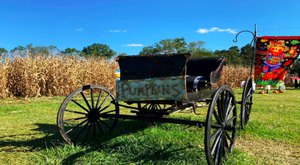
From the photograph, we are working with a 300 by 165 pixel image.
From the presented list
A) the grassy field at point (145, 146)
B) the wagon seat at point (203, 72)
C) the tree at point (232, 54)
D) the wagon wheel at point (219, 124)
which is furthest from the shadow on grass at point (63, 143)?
the tree at point (232, 54)

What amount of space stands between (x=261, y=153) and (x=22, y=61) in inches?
501

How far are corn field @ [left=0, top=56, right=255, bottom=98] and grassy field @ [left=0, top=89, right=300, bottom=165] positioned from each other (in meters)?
7.32

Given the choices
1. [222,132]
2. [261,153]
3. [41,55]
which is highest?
[41,55]

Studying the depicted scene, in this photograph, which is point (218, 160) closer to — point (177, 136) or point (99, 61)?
point (177, 136)

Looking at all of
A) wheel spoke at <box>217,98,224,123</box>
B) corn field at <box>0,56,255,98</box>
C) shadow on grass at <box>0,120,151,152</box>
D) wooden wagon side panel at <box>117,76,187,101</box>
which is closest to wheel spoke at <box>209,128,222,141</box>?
wheel spoke at <box>217,98,224,123</box>

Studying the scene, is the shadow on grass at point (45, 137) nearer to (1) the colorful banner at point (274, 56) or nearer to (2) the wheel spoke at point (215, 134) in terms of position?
(2) the wheel spoke at point (215, 134)

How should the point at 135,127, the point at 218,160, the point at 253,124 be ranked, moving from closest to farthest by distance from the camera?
the point at 218,160
the point at 135,127
the point at 253,124

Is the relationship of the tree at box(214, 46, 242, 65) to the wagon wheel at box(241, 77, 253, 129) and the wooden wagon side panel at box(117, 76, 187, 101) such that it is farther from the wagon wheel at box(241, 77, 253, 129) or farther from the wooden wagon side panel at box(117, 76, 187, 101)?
the wooden wagon side panel at box(117, 76, 187, 101)

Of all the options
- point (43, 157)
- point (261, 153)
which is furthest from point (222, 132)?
point (43, 157)

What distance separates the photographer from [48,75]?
51.8ft

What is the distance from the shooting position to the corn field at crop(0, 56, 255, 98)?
14.7m

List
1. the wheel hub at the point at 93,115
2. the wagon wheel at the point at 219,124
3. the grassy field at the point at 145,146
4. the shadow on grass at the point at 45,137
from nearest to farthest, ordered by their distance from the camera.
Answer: the wagon wheel at the point at 219,124, the grassy field at the point at 145,146, the shadow on grass at the point at 45,137, the wheel hub at the point at 93,115

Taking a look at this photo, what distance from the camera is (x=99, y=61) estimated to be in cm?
1981

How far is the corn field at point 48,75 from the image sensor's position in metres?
14.7
